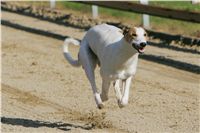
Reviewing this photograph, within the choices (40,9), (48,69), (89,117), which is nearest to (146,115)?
(89,117)

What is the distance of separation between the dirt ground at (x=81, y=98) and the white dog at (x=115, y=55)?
42cm

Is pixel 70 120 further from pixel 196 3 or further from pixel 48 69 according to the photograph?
pixel 196 3

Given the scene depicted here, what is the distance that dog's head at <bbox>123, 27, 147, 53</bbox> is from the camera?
5.92 meters

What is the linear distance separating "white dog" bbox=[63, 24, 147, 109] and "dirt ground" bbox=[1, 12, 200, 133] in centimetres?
42

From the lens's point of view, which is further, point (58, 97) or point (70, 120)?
point (58, 97)

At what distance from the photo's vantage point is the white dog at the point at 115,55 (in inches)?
241

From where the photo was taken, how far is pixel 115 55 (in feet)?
21.1

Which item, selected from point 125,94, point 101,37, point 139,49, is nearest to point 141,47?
point 139,49

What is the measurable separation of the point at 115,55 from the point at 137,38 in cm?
48

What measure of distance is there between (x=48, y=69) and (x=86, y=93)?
72.3 inches

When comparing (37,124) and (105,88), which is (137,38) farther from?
(37,124)

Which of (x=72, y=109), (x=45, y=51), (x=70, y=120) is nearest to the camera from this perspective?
(x=70, y=120)

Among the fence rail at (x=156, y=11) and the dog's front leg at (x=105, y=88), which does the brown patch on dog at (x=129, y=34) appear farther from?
the fence rail at (x=156, y=11)

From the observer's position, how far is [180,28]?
44.8 ft
